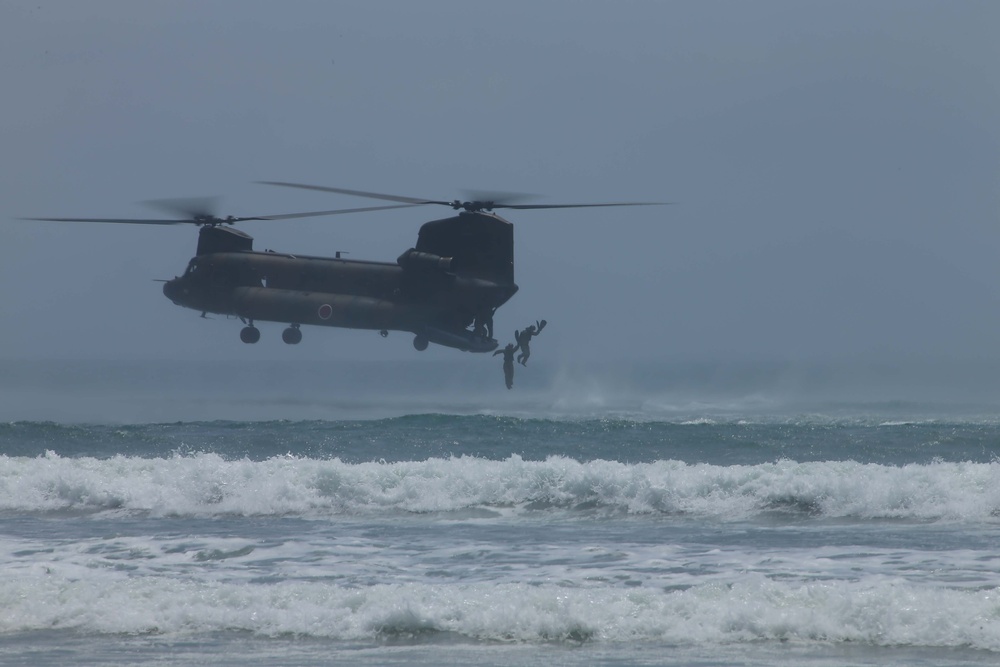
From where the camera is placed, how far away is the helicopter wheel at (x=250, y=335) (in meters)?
17.2

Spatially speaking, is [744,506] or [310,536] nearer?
[310,536]

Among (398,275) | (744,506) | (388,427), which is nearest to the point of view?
(398,275)

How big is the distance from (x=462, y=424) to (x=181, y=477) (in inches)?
437

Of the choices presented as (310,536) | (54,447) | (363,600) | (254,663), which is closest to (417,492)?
(310,536)

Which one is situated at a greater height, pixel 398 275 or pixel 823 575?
pixel 398 275

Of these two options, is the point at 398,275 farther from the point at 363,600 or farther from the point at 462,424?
the point at 462,424

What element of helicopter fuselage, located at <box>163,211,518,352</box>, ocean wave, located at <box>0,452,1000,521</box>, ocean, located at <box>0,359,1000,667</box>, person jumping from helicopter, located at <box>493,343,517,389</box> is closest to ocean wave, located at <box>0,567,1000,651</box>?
ocean, located at <box>0,359,1000,667</box>

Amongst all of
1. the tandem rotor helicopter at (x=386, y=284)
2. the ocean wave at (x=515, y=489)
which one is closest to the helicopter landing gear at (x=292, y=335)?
the tandem rotor helicopter at (x=386, y=284)

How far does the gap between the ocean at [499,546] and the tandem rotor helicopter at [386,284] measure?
343cm

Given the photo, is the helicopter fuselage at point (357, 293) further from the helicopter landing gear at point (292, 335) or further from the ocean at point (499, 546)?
the ocean at point (499, 546)

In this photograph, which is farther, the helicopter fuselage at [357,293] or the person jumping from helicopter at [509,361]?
the helicopter fuselage at [357,293]

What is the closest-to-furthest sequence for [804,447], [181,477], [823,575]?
[823,575]
[181,477]
[804,447]

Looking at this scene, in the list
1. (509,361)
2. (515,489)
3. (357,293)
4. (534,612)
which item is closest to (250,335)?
(357,293)

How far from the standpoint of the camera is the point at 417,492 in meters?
20.4
